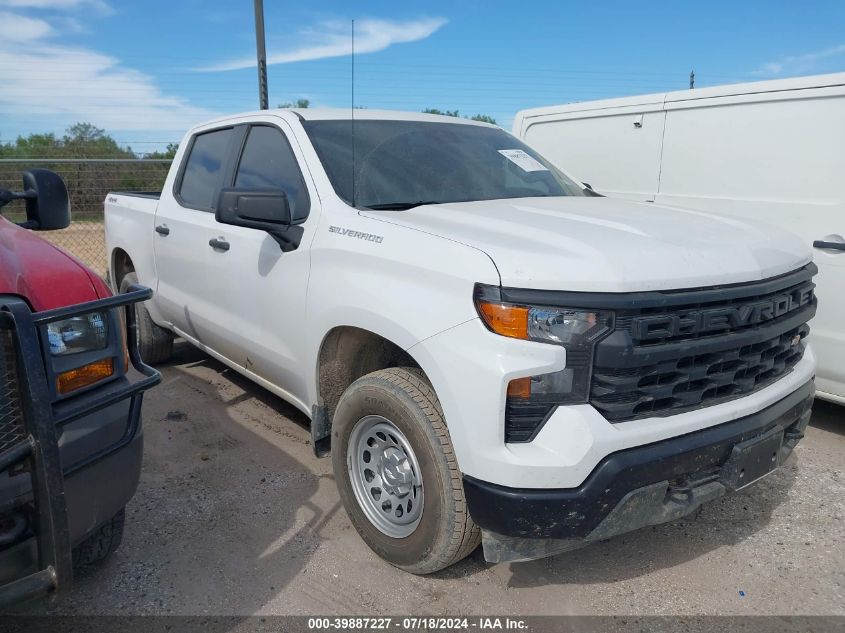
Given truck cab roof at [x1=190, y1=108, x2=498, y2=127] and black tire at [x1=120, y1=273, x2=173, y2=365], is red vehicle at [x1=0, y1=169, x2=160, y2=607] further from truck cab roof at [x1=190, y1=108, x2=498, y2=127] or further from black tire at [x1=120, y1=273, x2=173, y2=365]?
black tire at [x1=120, y1=273, x2=173, y2=365]

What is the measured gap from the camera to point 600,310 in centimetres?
216

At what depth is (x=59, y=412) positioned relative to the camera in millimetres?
1972

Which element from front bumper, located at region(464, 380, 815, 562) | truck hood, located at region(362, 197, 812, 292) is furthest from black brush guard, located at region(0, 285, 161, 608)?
truck hood, located at region(362, 197, 812, 292)

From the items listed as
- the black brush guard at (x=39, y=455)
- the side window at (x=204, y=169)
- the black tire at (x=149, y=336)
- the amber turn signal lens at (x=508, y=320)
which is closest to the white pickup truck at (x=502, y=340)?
the amber turn signal lens at (x=508, y=320)

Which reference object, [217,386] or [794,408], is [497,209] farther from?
[217,386]

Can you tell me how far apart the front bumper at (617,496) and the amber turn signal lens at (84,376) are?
1.25 meters

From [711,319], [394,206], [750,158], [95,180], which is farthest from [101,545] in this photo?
[95,180]

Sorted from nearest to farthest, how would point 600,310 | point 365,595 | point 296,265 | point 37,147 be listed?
1. point 600,310
2. point 365,595
3. point 296,265
4. point 37,147

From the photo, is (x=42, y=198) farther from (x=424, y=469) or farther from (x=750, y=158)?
(x=750, y=158)

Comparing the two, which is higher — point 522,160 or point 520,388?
point 522,160

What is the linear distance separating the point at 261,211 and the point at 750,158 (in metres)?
3.22

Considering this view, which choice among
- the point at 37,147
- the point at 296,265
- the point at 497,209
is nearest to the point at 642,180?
the point at 497,209

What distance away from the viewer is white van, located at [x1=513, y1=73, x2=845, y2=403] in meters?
3.96

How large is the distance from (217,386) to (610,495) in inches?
141
